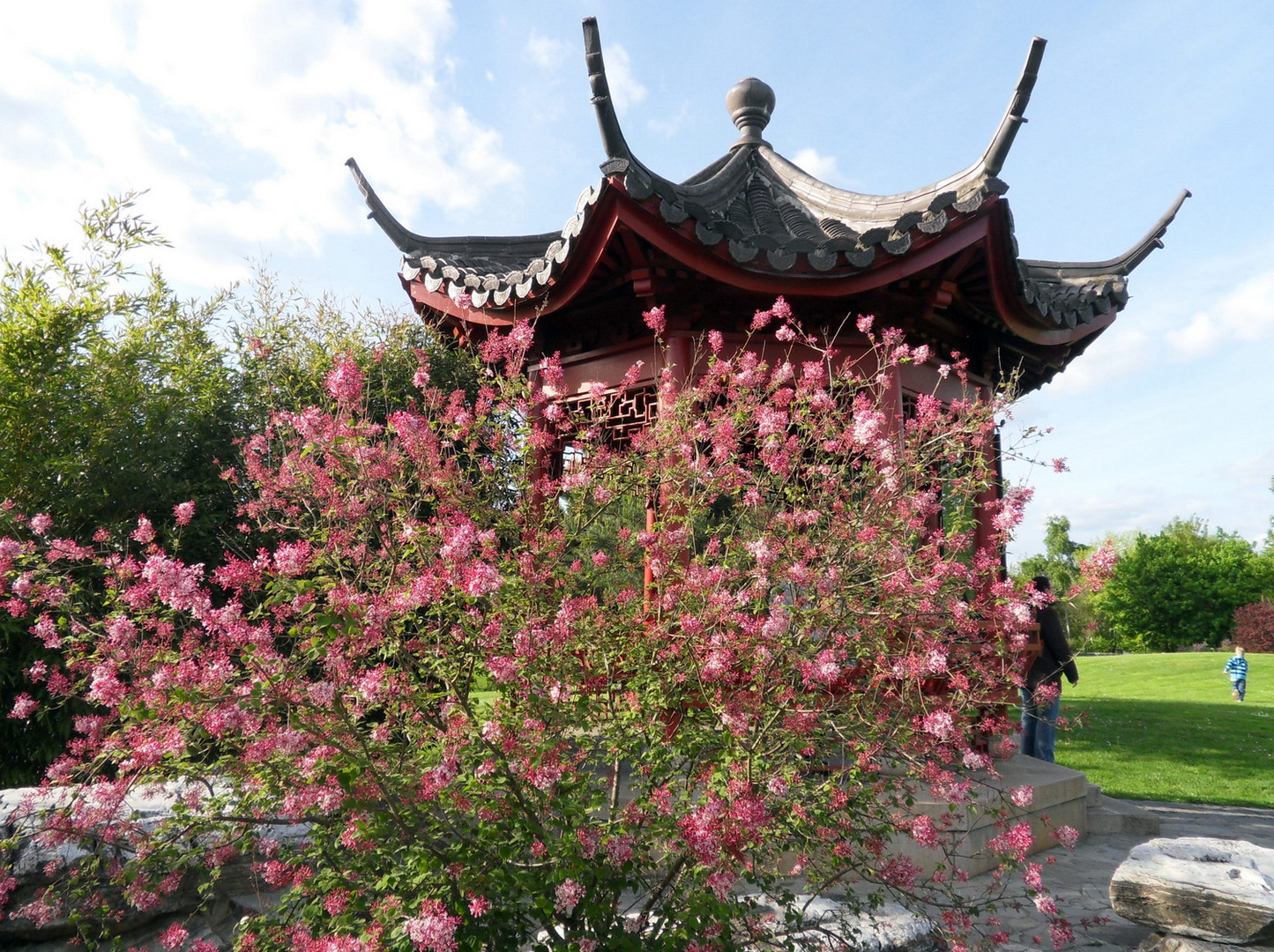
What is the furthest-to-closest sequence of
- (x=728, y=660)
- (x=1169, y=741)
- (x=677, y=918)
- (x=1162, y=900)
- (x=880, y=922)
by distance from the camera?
(x=1169, y=741), (x=1162, y=900), (x=880, y=922), (x=728, y=660), (x=677, y=918)

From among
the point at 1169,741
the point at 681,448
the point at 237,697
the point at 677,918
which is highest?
the point at 681,448

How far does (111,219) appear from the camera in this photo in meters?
5.13

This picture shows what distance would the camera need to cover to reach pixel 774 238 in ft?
13.8

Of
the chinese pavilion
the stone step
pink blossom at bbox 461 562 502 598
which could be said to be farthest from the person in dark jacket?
pink blossom at bbox 461 562 502 598

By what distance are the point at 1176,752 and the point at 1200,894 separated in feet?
24.3

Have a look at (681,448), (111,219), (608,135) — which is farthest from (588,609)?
(111,219)

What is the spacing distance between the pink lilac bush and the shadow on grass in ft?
11.5

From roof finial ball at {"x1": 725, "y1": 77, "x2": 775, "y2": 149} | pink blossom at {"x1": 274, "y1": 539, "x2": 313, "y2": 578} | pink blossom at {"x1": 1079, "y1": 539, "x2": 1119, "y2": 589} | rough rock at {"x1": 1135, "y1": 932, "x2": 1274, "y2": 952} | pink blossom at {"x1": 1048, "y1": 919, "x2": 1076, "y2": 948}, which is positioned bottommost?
rough rock at {"x1": 1135, "y1": 932, "x2": 1274, "y2": 952}

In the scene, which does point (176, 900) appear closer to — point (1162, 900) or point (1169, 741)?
point (1162, 900)

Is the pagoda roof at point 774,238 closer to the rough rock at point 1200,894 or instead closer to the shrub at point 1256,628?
the rough rock at point 1200,894

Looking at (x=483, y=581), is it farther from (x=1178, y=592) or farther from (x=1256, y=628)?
(x=1178, y=592)

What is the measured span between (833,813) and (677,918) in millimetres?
646

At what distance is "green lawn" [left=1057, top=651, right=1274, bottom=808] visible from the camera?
7.43 metres

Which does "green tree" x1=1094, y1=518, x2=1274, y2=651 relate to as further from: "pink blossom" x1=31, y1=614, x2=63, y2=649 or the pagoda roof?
"pink blossom" x1=31, y1=614, x2=63, y2=649
